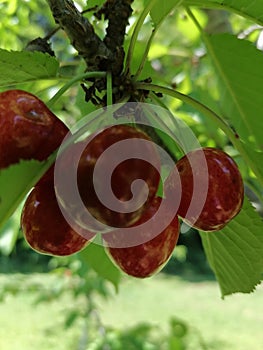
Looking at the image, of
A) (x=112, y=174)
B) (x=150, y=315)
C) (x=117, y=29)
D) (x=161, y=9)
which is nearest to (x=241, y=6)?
(x=161, y=9)

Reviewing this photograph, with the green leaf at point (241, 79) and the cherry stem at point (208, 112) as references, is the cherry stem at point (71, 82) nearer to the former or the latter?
the cherry stem at point (208, 112)

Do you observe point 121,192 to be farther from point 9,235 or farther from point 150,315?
point 150,315

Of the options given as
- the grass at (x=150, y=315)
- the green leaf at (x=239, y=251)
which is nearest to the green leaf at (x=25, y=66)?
the green leaf at (x=239, y=251)

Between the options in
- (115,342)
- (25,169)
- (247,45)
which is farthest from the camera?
(115,342)

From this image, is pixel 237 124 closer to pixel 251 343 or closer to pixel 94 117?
pixel 94 117

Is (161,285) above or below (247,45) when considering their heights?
below

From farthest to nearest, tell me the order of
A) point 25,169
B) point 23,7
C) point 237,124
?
point 23,7 → point 237,124 → point 25,169

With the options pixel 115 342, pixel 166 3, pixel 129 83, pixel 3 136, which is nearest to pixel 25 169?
pixel 3 136
